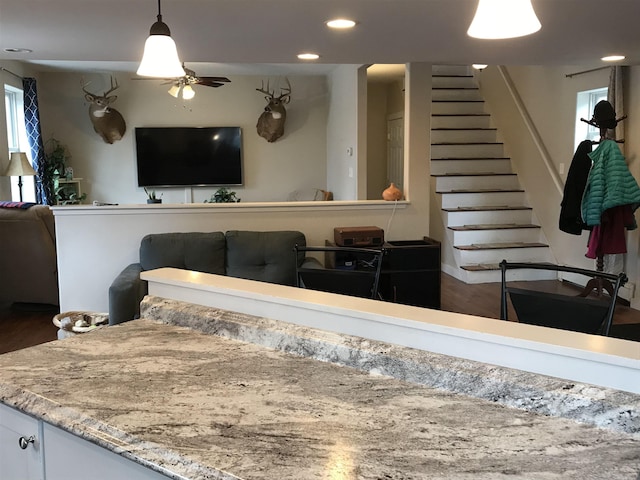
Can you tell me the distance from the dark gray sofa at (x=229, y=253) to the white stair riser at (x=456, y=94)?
3.91 m

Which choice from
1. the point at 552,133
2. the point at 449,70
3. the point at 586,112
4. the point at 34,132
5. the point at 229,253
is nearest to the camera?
the point at 229,253

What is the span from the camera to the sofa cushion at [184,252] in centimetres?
439

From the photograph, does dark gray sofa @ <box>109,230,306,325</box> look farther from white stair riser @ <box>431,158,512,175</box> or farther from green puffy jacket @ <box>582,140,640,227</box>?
white stair riser @ <box>431,158,512,175</box>

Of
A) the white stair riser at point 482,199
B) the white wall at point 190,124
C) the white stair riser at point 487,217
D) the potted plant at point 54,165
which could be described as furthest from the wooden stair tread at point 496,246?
the potted plant at point 54,165

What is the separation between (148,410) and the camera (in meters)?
1.29

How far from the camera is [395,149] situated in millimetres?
8477

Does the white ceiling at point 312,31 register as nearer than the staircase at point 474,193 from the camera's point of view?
Yes

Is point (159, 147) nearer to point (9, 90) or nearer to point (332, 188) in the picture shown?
point (9, 90)

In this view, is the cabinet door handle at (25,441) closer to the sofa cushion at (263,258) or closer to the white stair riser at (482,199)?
the sofa cushion at (263,258)

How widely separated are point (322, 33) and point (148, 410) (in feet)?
9.66

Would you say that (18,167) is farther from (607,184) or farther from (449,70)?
(607,184)

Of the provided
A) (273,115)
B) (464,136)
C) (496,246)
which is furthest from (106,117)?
(496,246)

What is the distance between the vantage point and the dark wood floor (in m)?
4.38

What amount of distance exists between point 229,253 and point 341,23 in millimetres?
1943
